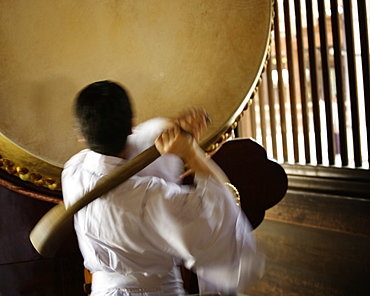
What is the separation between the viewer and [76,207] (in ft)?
3.19

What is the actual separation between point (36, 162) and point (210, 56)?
1.64ft

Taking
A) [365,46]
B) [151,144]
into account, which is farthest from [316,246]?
[151,144]

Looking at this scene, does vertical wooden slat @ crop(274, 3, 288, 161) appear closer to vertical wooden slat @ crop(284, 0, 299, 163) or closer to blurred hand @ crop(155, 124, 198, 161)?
vertical wooden slat @ crop(284, 0, 299, 163)

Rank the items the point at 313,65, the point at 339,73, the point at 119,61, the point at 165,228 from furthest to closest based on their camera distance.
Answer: the point at 313,65
the point at 339,73
the point at 119,61
the point at 165,228

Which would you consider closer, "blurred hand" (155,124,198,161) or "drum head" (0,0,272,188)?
"blurred hand" (155,124,198,161)

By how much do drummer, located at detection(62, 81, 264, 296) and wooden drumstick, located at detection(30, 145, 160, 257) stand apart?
3 centimetres

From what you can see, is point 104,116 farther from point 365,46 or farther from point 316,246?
point 316,246

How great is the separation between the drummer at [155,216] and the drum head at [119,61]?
0.20 m

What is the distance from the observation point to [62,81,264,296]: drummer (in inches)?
37.5

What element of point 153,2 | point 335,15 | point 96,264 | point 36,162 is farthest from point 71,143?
point 335,15

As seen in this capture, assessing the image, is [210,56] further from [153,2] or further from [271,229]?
[271,229]

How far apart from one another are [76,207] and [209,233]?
24 cm

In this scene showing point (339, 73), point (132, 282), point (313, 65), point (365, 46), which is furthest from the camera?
point (313, 65)

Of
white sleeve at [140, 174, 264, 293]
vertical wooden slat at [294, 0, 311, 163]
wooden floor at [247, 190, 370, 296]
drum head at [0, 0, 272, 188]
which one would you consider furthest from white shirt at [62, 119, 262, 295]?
vertical wooden slat at [294, 0, 311, 163]
